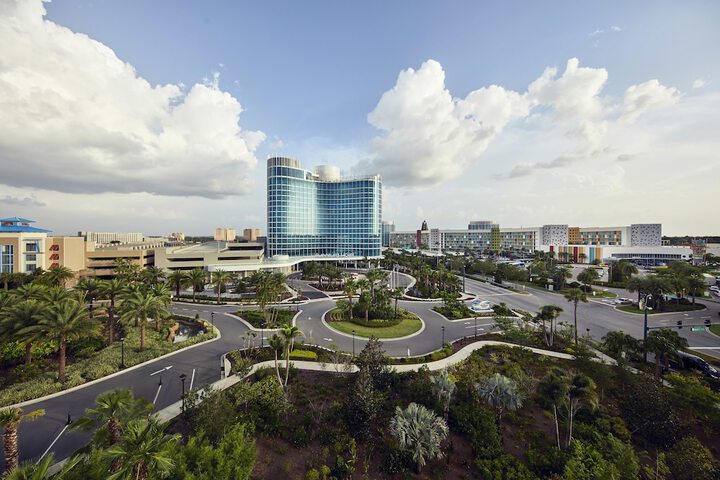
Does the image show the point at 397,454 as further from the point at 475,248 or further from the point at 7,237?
the point at 475,248

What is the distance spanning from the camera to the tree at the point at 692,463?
14727 millimetres

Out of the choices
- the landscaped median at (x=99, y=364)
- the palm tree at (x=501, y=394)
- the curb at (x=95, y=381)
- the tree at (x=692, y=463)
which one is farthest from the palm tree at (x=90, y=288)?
the tree at (x=692, y=463)

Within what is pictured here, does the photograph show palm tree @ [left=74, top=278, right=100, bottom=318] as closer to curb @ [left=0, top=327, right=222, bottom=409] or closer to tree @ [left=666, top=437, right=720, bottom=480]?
curb @ [left=0, top=327, right=222, bottom=409]

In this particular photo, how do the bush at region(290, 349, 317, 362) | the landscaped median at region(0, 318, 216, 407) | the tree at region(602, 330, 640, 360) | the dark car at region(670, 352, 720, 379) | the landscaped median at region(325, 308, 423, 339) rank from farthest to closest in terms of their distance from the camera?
1. the landscaped median at region(325, 308, 423, 339)
2. the bush at region(290, 349, 317, 362)
3. the tree at region(602, 330, 640, 360)
4. the dark car at region(670, 352, 720, 379)
5. the landscaped median at region(0, 318, 216, 407)

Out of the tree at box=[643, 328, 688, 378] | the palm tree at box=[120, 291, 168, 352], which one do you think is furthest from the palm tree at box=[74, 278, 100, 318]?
the tree at box=[643, 328, 688, 378]

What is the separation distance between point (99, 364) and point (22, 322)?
7.49 metres

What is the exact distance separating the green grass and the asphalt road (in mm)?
1601

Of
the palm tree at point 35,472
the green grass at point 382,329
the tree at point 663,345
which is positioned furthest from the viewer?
the green grass at point 382,329

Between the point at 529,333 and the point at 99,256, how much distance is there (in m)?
97.3

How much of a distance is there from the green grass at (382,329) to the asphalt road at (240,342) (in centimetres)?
160

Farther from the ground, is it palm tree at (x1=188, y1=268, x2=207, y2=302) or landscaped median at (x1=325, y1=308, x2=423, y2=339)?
palm tree at (x1=188, y1=268, x2=207, y2=302)

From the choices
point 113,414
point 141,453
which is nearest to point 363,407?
point 141,453

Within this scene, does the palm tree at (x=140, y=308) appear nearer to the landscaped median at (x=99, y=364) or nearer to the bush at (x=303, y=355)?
the landscaped median at (x=99, y=364)

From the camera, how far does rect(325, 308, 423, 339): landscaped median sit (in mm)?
39362
